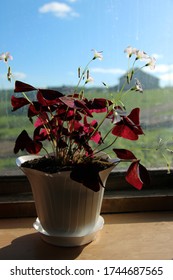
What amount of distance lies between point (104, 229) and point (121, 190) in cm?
16

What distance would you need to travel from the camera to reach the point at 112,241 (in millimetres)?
780

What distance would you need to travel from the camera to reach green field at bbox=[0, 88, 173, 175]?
93 cm

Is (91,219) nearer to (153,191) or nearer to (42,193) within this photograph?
(42,193)

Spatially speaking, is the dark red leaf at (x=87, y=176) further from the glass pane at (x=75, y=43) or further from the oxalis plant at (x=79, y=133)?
the glass pane at (x=75, y=43)

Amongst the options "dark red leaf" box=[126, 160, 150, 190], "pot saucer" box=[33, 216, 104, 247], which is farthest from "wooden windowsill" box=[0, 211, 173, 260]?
"dark red leaf" box=[126, 160, 150, 190]

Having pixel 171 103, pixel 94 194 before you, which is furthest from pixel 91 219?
pixel 171 103

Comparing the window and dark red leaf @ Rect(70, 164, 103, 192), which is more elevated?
the window

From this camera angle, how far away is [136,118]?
0.70m

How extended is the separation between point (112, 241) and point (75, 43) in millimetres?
555

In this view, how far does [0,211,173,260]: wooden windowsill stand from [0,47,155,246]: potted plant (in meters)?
0.03

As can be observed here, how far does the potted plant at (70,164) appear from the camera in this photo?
66cm

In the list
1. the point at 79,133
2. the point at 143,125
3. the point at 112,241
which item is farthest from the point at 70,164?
the point at 143,125

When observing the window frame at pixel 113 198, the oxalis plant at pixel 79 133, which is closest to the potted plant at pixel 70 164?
the oxalis plant at pixel 79 133

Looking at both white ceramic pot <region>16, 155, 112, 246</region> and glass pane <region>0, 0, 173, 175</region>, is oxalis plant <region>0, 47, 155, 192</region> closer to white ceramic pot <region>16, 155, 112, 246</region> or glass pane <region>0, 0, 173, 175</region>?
white ceramic pot <region>16, 155, 112, 246</region>
